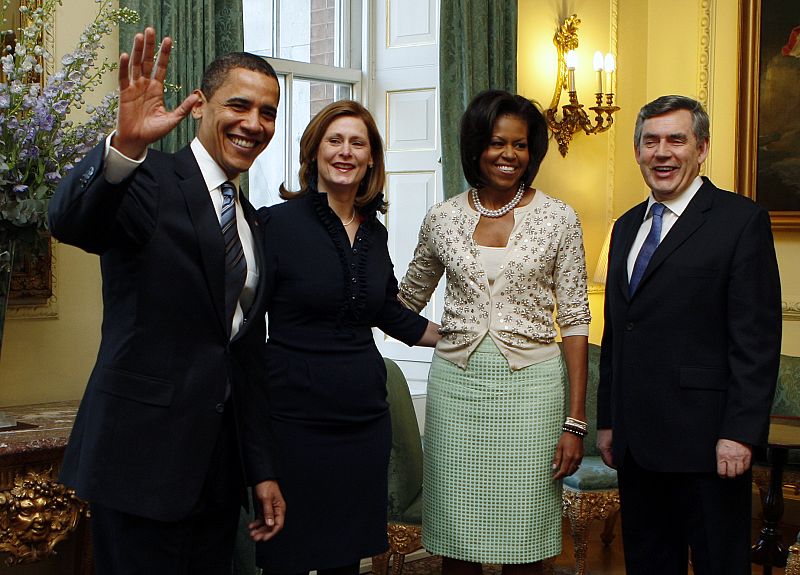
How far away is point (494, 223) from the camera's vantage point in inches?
122

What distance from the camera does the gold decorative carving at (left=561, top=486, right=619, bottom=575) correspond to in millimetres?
4594

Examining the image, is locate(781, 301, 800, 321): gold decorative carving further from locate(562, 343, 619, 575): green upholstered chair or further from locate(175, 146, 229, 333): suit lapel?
locate(175, 146, 229, 333): suit lapel

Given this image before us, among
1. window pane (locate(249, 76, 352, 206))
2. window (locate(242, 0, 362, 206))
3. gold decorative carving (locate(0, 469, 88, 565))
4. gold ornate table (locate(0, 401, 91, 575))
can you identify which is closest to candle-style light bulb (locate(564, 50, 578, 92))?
window (locate(242, 0, 362, 206))

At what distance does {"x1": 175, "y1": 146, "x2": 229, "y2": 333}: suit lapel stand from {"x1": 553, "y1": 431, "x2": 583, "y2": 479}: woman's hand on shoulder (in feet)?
4.30

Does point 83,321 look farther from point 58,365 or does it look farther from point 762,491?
point 762,491

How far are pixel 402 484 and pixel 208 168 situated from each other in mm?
2217

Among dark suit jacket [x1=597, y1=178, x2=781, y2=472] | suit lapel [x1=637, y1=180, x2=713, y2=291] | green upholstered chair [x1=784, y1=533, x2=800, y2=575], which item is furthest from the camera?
green upholstered chair [x1=784, y1=533, x2=800, y2=575]

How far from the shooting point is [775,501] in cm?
461

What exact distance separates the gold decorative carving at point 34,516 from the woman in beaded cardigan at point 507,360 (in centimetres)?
113

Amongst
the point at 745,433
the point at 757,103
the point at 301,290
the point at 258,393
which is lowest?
the point at 745,433

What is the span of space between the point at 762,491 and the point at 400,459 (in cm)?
197

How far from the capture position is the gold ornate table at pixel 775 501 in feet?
14.3

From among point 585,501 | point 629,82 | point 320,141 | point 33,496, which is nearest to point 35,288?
point 33,496

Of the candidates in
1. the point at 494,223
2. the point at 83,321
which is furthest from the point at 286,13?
the point at 494,223
